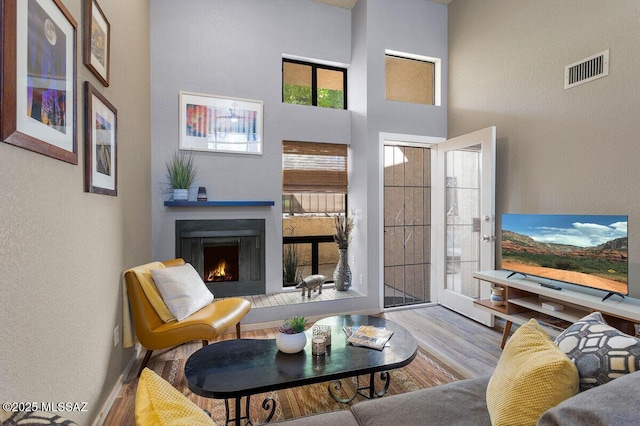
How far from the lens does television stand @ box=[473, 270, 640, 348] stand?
216 cm

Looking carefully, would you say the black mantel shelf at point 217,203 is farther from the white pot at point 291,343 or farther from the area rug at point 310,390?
the white pot at point 291,343

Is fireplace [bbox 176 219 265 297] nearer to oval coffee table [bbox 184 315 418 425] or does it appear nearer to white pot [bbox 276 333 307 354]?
oval coffee table [bbox 184 315 418 425]

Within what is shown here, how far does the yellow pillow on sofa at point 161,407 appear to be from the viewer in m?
0.76

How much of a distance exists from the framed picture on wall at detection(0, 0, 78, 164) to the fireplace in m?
2.05

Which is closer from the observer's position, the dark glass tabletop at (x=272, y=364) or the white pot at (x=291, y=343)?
the dark glass tabletop at (x=272, y=364)

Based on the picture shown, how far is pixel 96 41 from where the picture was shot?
1.87 meters

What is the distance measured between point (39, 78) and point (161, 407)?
129 centimetres

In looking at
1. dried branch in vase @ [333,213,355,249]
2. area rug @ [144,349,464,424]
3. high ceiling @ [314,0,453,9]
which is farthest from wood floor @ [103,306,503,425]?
high ceiling @ [314,0,453,9]

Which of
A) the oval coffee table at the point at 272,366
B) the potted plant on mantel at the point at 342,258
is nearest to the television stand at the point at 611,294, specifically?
the oval coffee table at the point at 272,366

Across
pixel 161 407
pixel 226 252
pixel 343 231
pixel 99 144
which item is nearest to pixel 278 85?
pixel 343 231

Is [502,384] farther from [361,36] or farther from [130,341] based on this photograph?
[361,36]

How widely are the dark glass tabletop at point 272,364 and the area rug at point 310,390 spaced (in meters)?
0.39

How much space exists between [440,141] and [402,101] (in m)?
0.71

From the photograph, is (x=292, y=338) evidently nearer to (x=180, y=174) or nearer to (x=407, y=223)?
(x=180, y=174)
